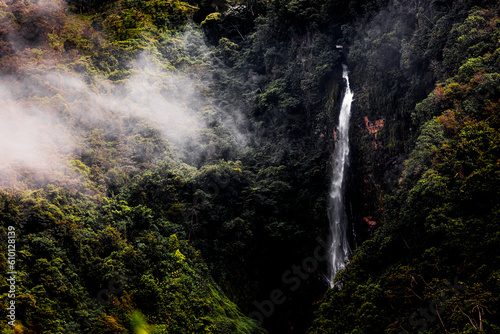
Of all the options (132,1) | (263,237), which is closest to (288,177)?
(263,237)

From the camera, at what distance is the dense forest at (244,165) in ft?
30.1

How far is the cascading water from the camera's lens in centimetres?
1739

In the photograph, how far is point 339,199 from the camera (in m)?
17.8

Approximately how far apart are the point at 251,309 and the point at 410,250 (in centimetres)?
969

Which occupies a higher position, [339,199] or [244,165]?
[244,165]

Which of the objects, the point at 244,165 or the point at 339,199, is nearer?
the point at 339,199

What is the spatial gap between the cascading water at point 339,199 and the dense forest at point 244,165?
1.54ft

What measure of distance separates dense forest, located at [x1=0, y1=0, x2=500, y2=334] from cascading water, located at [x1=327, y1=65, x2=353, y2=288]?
470mm

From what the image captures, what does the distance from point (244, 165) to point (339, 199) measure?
20.1 ft

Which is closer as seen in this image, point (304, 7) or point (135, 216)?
point (135, 216)

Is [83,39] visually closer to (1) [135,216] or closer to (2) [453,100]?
(1) [135,216]

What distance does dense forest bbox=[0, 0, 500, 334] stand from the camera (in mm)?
9180

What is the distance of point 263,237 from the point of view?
18.4 meters

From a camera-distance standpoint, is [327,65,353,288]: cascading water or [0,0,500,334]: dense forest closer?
[0,0,500,334]: dense forest
